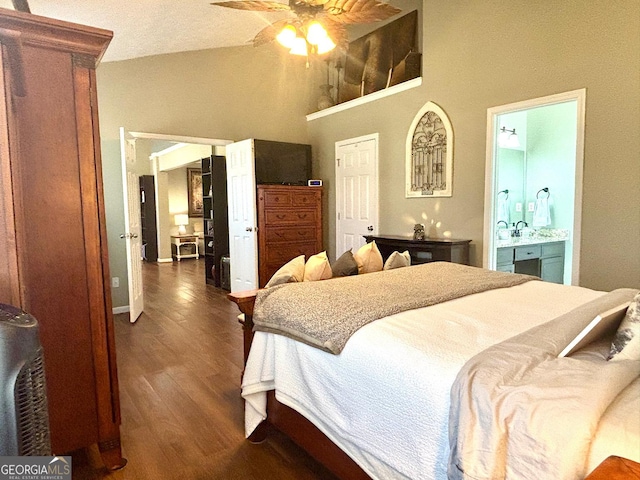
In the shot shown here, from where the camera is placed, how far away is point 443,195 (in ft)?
14.6

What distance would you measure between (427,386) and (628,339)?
0.63 meters

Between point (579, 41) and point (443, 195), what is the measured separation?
5.94 ft

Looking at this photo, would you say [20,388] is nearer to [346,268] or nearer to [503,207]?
[346,268]

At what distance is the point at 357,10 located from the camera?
2.84 meters

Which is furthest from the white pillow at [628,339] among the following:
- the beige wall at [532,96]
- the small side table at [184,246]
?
the small side table at [184,246]

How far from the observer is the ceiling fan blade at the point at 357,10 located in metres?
2.76

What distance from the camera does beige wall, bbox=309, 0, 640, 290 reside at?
309 cm

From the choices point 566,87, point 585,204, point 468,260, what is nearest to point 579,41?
point 566,87

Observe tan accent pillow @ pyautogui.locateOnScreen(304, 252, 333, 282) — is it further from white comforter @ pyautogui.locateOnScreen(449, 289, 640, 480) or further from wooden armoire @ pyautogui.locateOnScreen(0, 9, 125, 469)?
white comforter @ pyautogui.locateOnScreen(449, 289, 640, 480)

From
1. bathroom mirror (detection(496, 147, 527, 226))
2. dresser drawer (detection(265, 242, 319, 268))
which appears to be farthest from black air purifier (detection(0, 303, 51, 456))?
bathroom mirror (detection(496, 147, 527, 226))

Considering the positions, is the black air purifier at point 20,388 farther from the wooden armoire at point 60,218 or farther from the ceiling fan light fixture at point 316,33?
the ceiling fan light fixture at point 316,33

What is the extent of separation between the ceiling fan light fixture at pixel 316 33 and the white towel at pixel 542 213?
142 inches

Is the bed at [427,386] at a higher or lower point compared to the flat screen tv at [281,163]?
lower

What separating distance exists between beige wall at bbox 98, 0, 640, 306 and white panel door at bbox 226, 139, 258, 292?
19.1 inches
